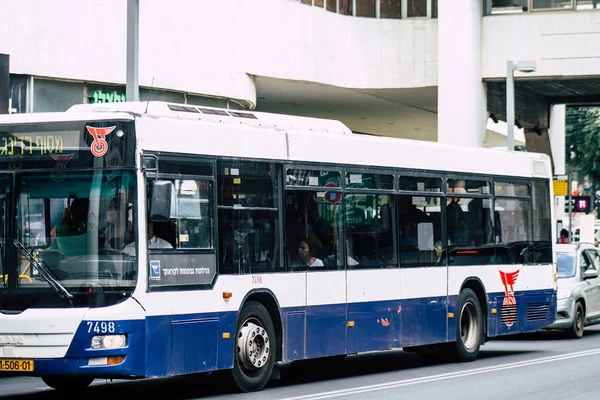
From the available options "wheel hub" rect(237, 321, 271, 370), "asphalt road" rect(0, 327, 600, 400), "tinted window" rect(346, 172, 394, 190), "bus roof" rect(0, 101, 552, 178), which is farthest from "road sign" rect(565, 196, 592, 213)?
"wheel hub" rect(237, 321, 271, 370)

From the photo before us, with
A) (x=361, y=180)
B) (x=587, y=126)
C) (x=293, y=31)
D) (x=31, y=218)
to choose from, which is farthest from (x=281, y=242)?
(x=587, y=126)

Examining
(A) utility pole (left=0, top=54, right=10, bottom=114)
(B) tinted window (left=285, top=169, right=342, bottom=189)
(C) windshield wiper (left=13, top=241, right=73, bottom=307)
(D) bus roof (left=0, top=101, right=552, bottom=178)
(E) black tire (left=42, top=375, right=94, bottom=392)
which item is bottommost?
(E) black tire (left=42, top=375, right=94, bottom=392)

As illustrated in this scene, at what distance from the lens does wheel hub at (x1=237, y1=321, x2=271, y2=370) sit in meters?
12.8

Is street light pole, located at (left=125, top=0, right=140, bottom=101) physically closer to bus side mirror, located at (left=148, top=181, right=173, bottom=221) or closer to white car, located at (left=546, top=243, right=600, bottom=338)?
bus side mirror, located at (left=148, top=181, right=173, bottom=221)

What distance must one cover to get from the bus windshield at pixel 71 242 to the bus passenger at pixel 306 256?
9.33ft

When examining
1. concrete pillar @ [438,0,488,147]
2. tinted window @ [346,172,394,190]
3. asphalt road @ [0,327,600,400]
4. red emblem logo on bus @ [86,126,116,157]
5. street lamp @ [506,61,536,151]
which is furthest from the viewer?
concrete pillar @ [438,0,488,147]

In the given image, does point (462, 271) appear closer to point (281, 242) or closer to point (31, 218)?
point (281, 242)

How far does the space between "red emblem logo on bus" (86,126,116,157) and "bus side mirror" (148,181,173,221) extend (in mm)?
567

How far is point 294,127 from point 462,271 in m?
4.13

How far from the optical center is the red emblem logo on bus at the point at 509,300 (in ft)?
60.2

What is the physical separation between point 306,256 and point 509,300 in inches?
220

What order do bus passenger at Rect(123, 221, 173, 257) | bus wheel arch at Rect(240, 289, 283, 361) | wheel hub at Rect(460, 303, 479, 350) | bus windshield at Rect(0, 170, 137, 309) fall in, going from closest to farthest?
bus windshield at Rect(0, 170, 137, 309) < bus passenger at Rect(123, 221, 173, 257) < bus wheel arch at Rect(240, 289, 283, 361) < wheel hub at Rect(460, 303, 479, 350)

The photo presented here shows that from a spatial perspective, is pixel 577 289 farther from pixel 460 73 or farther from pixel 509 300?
pixel 460 73

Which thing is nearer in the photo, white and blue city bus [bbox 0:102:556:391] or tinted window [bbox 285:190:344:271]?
white and blue city bus [bbox 0:102:556:391]
